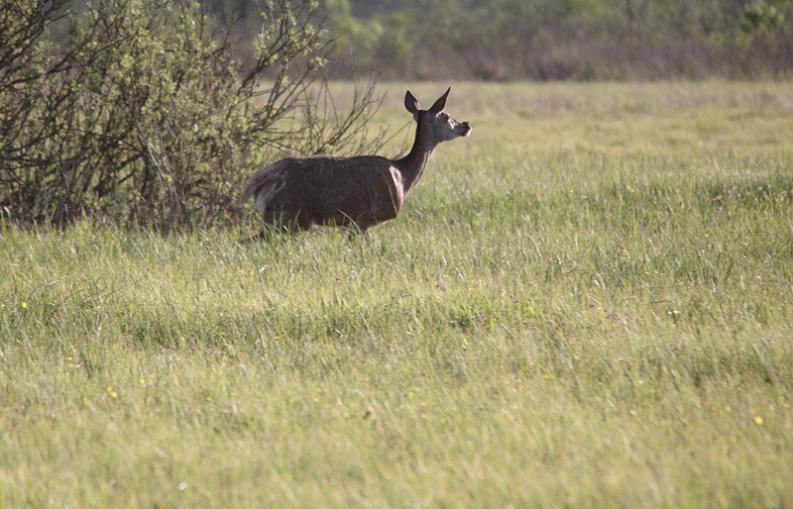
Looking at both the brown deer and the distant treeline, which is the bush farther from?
the distant treeline

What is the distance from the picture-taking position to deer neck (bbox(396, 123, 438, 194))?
8539 mm

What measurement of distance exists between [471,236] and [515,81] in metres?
25.1

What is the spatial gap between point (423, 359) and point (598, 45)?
27.8 metres

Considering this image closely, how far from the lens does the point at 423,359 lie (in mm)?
5598

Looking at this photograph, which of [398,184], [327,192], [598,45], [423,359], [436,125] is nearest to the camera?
[423,359]

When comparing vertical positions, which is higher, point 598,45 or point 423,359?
point 423,359

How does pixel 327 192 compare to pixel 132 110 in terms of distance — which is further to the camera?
pixel 132 110

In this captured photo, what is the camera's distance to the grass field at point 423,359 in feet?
13.7

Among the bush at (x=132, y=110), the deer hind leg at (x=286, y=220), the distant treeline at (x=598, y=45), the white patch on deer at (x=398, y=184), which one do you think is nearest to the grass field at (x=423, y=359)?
the deer hind leg at (x=286, y=220)

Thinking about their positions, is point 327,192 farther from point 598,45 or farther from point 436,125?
point 598,45

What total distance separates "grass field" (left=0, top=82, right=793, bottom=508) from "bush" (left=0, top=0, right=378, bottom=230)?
758 millimetres

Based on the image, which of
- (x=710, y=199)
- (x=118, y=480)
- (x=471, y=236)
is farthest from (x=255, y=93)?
(x=118, y=480)

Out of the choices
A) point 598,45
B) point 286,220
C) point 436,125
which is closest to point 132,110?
point 286,220

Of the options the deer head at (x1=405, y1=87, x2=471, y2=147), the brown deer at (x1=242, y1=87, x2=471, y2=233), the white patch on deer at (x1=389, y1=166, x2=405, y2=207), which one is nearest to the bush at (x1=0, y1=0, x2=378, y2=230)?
the deer head at (x1=405, y1=87, x2=471, y2=147)
